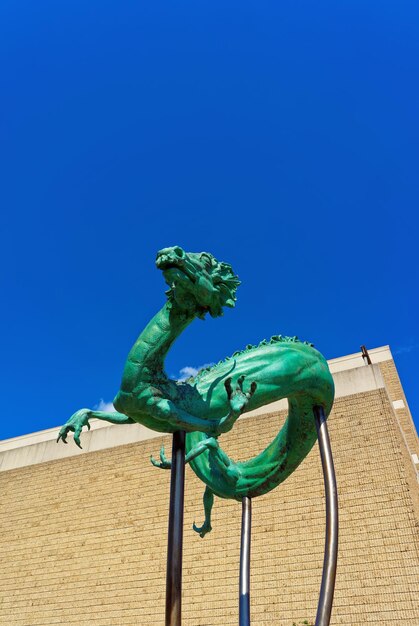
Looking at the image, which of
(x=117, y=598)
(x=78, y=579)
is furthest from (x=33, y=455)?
(x=117, y=598)

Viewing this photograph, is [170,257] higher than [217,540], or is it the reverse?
[217,540]

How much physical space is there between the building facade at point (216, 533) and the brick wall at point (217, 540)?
2 cm

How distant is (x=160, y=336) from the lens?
323 cm

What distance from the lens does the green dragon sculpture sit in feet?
10.2

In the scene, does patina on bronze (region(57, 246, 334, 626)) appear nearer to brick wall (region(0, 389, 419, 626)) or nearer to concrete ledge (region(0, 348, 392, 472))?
brick wall (region(0, 389, 419, 626))

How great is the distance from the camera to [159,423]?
3193mm

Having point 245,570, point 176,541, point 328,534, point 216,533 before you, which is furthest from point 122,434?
point 176,541

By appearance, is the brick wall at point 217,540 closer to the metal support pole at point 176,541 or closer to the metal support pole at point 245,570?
the metal support pole at point 245,570

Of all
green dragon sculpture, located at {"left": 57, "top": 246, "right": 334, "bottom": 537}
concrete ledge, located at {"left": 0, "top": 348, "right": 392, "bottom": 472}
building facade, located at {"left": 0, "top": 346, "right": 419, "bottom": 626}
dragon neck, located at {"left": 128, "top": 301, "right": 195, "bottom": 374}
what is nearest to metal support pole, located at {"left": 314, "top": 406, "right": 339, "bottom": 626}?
green dragon sculpture, located at {"left": 57, "top": 246, "right": 334, "bottom": 537}

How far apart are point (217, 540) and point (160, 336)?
934cm

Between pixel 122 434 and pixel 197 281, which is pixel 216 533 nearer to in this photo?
pixel 122 434

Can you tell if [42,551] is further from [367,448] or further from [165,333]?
[165,333]

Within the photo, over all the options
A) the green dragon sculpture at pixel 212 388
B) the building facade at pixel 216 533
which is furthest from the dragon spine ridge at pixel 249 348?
the building facade at pixel 216 533

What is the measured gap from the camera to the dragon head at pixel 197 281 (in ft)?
10.5
